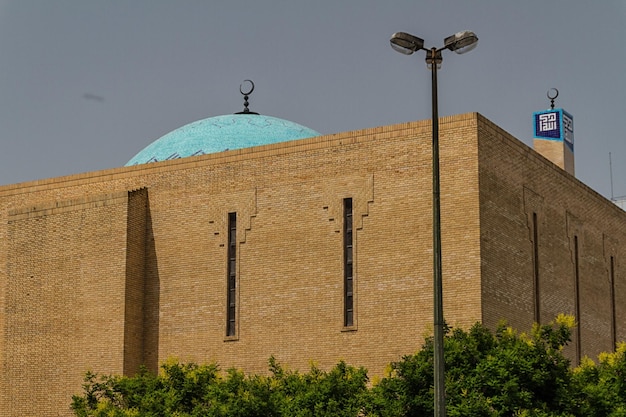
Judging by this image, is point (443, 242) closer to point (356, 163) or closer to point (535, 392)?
point (356, 163)

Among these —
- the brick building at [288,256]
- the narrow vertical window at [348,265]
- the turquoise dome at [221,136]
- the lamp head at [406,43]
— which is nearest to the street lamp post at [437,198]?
the lamp head at [406,43]

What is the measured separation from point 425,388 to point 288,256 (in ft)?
21.5

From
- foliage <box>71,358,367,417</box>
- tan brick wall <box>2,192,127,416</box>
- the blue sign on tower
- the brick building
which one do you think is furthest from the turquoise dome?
foliage <box>71,358,367,417</box>

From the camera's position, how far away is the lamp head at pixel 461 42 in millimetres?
15211

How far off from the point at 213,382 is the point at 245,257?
4261 millimetres

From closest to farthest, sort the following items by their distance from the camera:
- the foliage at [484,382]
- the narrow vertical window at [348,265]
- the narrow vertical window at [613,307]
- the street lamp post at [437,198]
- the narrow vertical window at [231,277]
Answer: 1. the street lamp post at [437,198]
2. the foliage at [484,382]
3. the narrow vertical window at [348,265]
4. the narrow vertical window at [231,277]
5. the narrow vertical window at [613,307]

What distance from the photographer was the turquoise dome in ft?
102

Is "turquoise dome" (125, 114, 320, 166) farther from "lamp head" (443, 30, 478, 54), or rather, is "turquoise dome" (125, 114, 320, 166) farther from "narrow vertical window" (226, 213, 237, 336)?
"lamp head" (443, 30, 478, 54)

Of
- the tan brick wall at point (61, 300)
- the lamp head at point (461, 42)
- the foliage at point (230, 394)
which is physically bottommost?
the foliage at point (230, 394)

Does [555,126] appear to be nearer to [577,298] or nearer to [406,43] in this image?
[577,298]

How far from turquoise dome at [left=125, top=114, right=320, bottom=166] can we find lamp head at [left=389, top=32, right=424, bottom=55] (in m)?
15.4

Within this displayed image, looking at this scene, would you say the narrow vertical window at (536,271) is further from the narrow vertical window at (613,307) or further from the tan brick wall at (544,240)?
the narrow vertical window at (613,307)

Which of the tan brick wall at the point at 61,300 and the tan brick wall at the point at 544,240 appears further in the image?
the tan brick wall at the point at 61,300

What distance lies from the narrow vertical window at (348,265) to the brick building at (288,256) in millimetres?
32
